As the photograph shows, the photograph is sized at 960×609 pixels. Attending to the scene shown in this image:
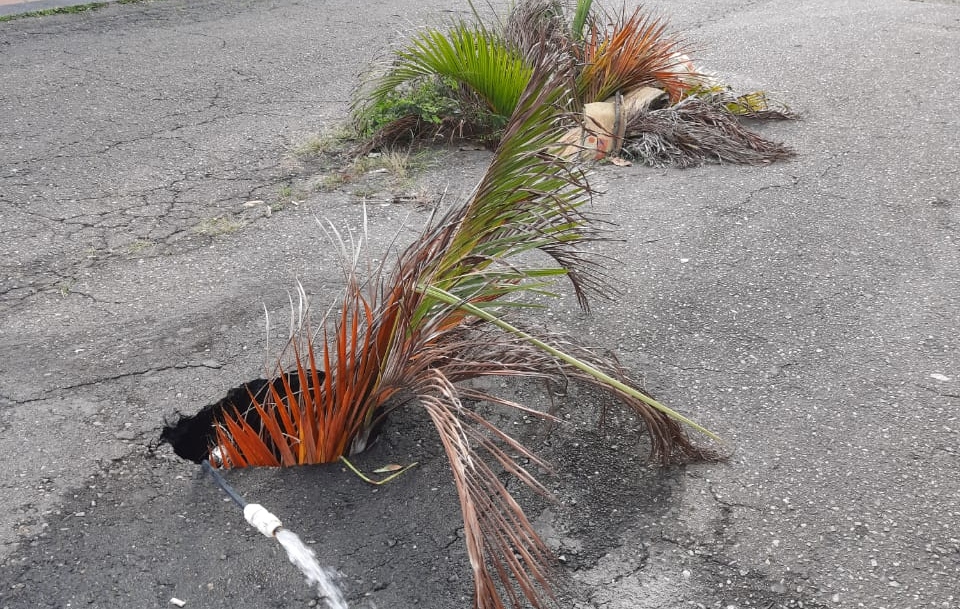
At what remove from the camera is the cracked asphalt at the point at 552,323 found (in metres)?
2.25

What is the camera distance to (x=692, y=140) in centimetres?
492

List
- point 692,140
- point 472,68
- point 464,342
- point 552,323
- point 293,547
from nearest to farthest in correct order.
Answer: point 293,547 < point 464,342 < point 552,323 < point 472,68 < point 692,140

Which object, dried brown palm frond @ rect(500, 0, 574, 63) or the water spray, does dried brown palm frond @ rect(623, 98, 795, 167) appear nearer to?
dried brown palm frond @ rect(500, 0, 574, 63)

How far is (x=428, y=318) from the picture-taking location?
2391 mm

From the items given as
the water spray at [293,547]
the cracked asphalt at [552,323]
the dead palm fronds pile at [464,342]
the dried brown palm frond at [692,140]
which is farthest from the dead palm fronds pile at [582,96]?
the water spray at [293,547]

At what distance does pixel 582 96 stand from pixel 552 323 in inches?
93.8

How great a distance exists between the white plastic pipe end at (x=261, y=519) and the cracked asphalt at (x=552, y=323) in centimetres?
4

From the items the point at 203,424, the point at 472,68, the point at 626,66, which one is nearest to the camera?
the point at 203,424

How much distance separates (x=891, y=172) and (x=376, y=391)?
3.64 metres

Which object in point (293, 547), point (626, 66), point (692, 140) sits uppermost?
point (626, 66)

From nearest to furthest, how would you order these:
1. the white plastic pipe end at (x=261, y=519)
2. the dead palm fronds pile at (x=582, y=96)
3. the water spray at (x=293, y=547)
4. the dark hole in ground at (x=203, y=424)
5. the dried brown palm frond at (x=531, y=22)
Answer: the water spray at (x=293, y=547) → the white plastic pipe end at (x=261, y=519) → the dark hole in ground at (x=203, y=424) → the dead palm fronds pile at (x=582, y=96) → the dried brown palm frond at (x=531, y=22)

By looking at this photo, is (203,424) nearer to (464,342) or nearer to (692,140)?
(464,342)

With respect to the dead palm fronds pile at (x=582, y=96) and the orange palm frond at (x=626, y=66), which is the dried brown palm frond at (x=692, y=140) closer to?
the dead palm fronds pile at (x=582, y=96)

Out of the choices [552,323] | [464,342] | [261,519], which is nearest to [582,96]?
[552,323]
